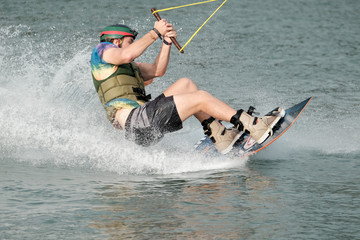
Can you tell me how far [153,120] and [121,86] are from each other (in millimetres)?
518

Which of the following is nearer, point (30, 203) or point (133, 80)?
point (30, 203)

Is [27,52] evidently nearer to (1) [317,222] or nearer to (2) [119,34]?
(2) [119,34]

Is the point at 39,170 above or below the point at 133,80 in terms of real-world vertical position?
below

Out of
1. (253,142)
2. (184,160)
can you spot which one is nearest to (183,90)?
(184,160)

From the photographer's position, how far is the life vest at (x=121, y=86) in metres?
7.62

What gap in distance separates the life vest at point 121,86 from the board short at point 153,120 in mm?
214

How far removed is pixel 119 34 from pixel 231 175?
1815 mm

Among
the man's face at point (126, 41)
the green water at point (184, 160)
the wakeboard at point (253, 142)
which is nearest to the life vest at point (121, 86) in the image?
the man's face at point (126, 41)

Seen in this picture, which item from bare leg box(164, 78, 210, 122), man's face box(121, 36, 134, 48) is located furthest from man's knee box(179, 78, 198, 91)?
man's face box(121, 36, 134, 48)

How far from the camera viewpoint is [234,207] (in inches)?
239

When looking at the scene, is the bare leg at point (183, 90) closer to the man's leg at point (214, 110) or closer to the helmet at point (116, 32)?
the man's leg at point (214, 110)

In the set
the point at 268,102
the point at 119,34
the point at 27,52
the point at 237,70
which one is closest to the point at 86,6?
the point at 27,52

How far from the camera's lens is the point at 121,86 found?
7.63 meters

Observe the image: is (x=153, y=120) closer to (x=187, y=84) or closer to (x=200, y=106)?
(x=200, y=106)
